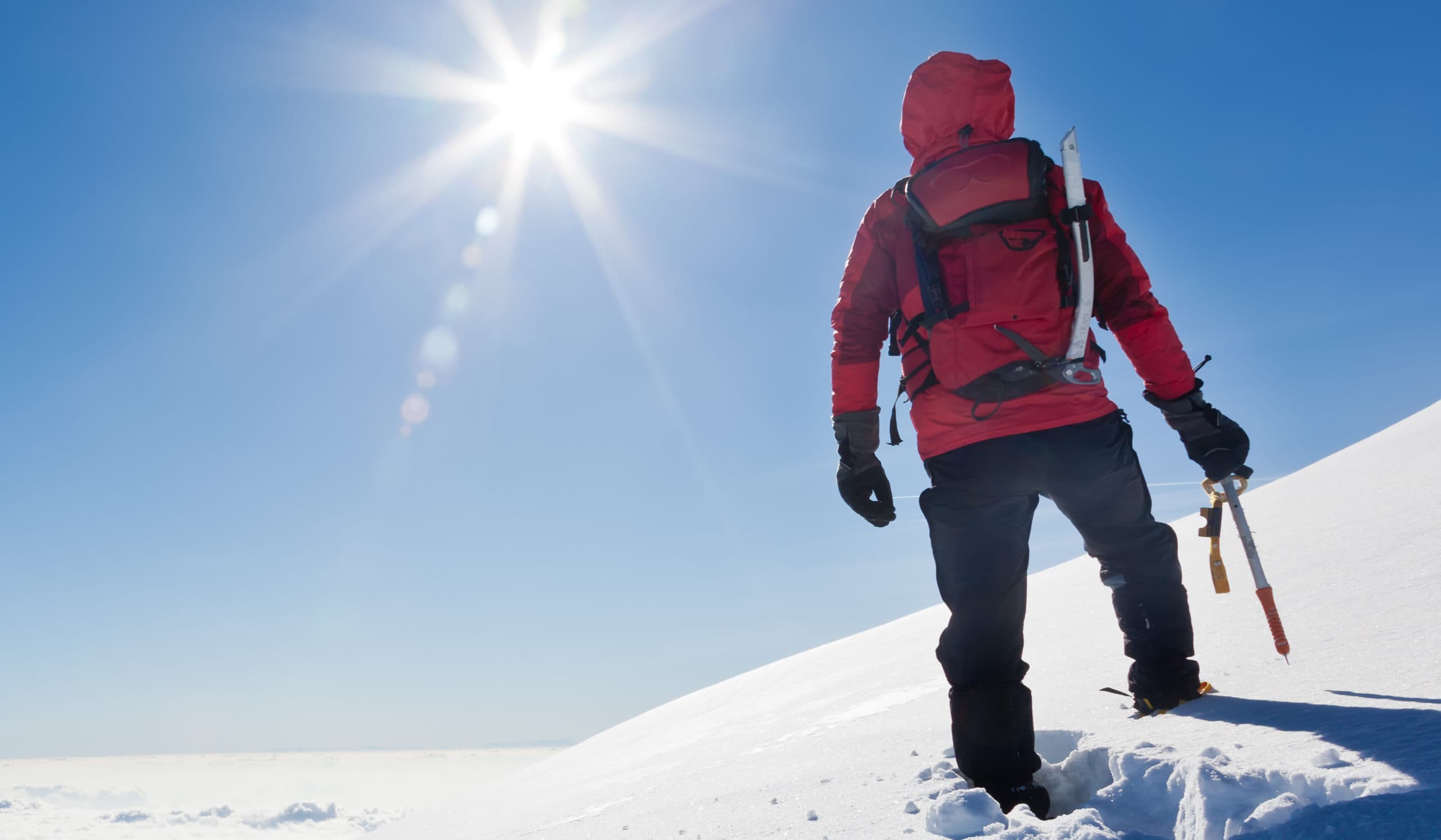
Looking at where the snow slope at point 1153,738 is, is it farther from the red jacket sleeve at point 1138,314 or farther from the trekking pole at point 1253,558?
the red jacket sleeve at point 1138,314

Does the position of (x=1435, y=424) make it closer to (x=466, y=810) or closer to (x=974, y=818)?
(x=974, y=818)

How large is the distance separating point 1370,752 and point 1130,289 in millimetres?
1499

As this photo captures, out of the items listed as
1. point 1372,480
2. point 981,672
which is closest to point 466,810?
point 981,672

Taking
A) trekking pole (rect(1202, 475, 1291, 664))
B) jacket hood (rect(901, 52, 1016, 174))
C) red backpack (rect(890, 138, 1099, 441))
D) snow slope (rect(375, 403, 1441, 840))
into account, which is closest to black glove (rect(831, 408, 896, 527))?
red backpack (rect(890, 138, 1099, 441))

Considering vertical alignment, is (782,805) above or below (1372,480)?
below

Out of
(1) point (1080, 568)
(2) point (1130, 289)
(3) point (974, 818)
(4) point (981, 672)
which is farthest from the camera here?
(1) point (1080, 568)

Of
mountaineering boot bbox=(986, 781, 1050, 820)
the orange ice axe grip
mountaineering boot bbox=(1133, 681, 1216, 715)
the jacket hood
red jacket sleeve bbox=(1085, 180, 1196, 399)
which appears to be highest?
the jacket hood

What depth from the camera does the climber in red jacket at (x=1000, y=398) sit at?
85.7 inches

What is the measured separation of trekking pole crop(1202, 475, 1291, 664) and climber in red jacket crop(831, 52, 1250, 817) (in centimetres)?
14

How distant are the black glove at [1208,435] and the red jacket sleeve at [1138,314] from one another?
4cm

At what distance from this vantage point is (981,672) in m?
2.10

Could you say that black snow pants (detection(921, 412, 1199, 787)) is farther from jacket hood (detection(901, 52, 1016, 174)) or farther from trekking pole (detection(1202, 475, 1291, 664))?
jacket hood (detection(901, 52, 1016, 174))

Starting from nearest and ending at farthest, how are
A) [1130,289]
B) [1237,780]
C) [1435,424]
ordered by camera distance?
[1237,780] < [1130,289] < [1435,424]

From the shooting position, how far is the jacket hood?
2.61 m
